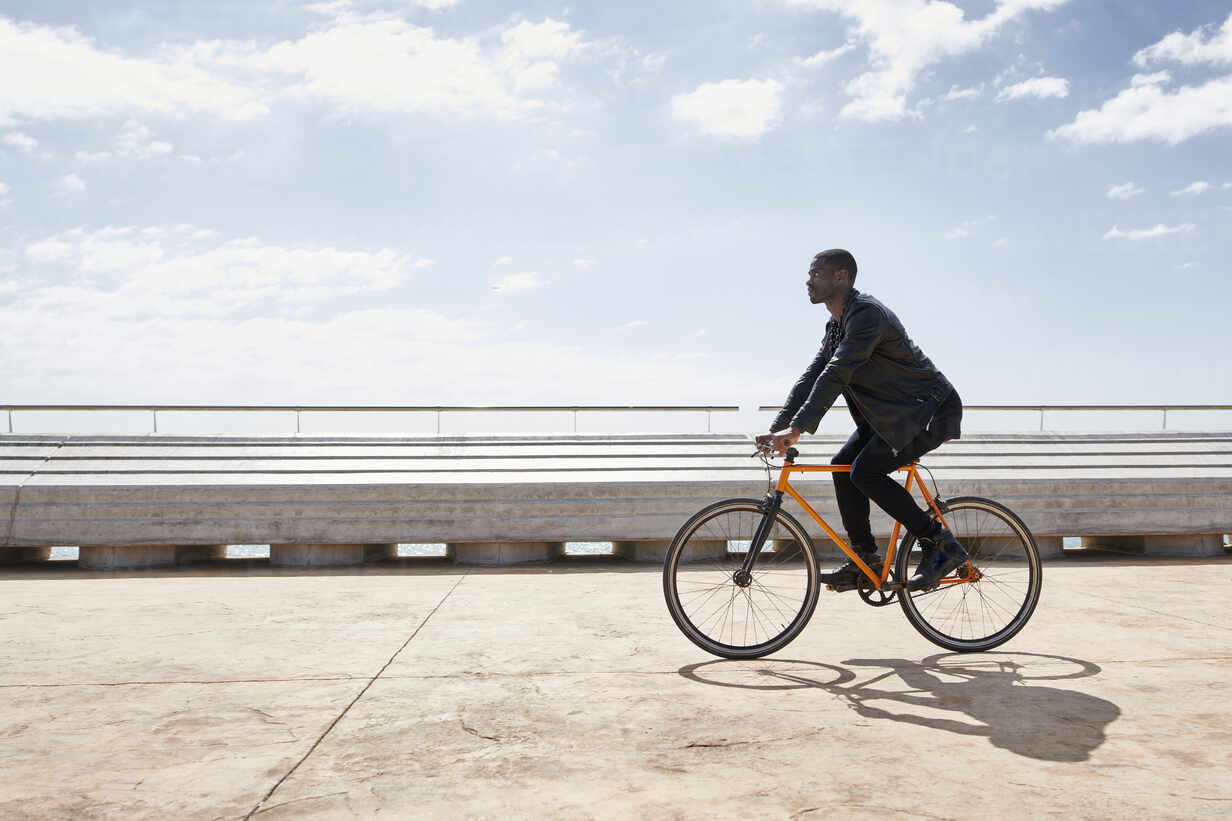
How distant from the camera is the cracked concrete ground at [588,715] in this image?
9.27 ft

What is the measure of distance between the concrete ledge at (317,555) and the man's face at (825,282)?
5.18 m

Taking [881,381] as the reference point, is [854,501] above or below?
below

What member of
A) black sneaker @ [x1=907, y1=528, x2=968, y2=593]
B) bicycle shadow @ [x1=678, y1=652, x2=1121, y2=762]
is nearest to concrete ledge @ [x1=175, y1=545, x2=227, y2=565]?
bicycle shadow @ [x1=678, y1=652, x2=1121, y2=762]

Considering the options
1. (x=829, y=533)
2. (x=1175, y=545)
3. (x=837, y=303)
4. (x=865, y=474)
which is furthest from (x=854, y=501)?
(x=1175, y=545)

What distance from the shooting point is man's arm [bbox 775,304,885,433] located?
4.64 meters

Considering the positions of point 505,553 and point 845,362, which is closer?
point 845,362

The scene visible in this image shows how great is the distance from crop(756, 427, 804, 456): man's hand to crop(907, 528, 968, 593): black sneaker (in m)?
0.94

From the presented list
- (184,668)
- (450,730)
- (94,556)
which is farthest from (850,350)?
(94,556)

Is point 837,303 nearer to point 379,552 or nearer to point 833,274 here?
point 833,274

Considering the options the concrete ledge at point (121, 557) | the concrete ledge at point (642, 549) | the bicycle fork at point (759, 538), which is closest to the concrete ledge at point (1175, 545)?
the concrete ledge at point (642, 549)

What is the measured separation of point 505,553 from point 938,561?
14.8 feet

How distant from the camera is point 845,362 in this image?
468 centimetres

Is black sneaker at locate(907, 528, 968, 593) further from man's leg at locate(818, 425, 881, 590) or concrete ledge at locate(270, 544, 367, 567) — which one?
concrete ledge at locate(270, 544, 367, 567)

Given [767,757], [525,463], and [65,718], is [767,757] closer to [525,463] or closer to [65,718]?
[65,718]
